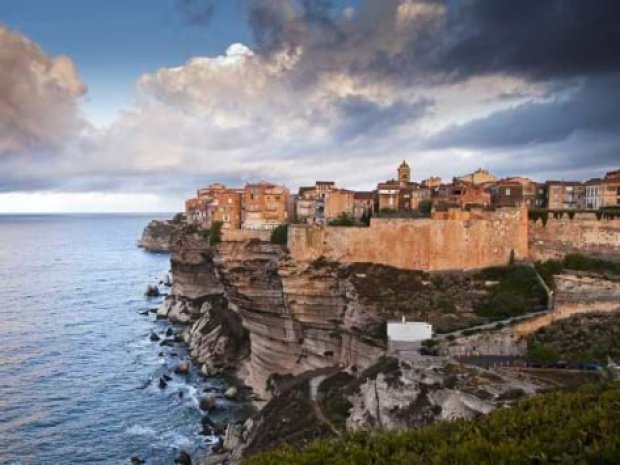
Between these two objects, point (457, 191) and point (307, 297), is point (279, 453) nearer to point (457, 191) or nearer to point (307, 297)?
point (307, 297)

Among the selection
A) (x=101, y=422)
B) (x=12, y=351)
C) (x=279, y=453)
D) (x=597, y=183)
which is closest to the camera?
(x=279, y=453)

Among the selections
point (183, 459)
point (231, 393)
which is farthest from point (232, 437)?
point (231, 393)

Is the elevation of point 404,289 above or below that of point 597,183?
below

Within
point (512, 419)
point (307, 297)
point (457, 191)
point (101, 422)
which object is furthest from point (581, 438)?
point (457, 191)

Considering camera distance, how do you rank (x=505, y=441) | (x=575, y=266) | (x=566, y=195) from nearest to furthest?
1. (x=505, y=441)
2. (x=575, y=266)
3. (x=566, y=195)

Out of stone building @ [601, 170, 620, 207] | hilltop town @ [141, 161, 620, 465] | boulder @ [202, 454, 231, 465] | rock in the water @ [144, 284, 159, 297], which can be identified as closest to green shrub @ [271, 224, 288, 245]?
hilltop town @ [141, 161, 620, 465]

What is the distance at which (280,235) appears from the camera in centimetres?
4688

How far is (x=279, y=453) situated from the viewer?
39.5 feet

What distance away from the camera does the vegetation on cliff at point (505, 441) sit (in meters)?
9.57

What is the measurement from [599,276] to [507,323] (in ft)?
25.8

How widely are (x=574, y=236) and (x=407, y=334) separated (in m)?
16.0

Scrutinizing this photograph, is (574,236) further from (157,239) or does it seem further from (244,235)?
(157,239)

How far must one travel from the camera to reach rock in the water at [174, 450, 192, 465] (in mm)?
30984

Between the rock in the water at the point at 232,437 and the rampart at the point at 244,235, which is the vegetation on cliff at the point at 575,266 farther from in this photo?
the rampart at the point at 244,235
